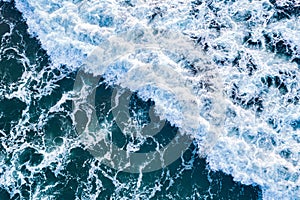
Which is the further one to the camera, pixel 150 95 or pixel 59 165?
pixel 150 95

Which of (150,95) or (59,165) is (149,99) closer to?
(150,95)

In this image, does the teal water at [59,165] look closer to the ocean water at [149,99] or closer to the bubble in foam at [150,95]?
the ocean water at [149,99]

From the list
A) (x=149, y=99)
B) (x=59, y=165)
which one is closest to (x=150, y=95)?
(x=149, y=99)

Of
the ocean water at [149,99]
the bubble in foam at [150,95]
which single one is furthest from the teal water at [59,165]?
the bubble in foam at [150,95]

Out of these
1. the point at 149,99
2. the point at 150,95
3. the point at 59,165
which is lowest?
the point at 59,165

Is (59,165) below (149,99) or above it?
below

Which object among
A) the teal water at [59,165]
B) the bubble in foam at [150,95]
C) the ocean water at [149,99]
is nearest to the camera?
the teal water at [59,165]
